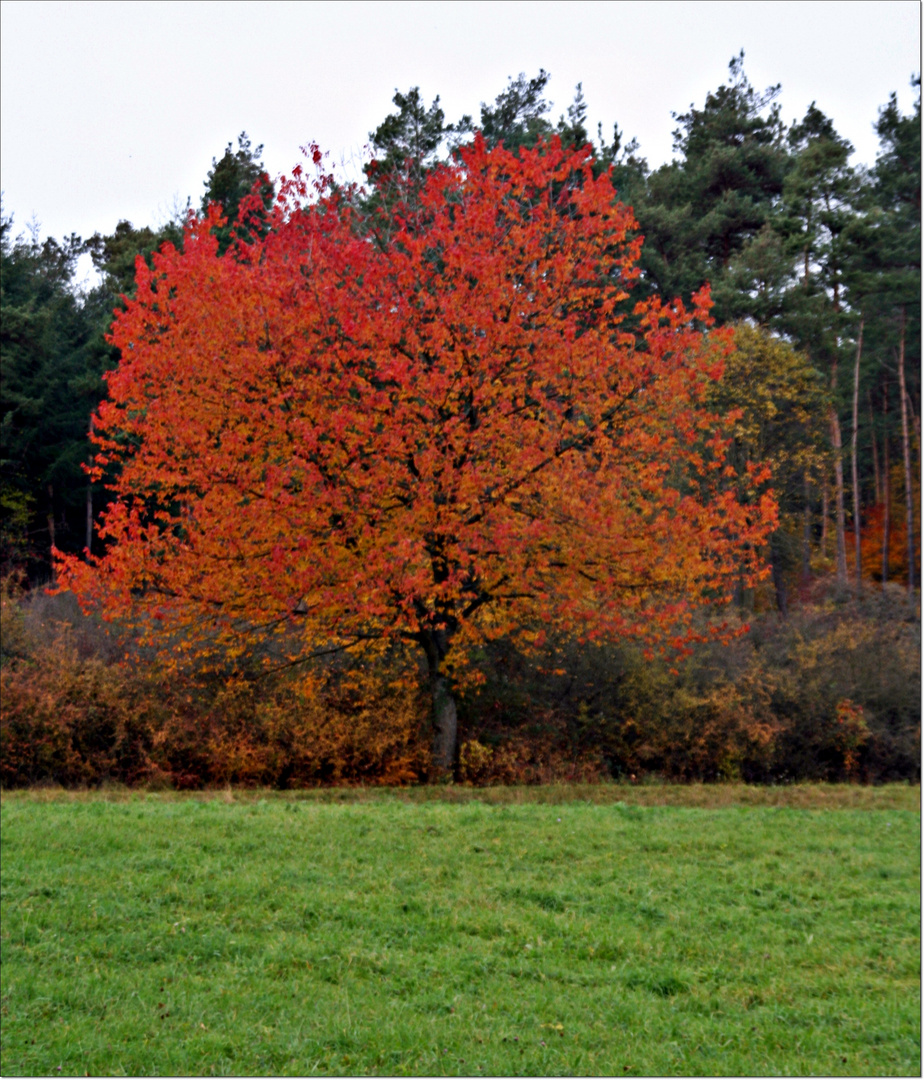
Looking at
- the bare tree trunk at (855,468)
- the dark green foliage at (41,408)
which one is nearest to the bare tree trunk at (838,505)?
the bare tree trunk at (855,468)

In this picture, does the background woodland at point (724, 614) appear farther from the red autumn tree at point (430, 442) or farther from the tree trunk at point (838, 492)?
the red autumn tree at point (430, 442)

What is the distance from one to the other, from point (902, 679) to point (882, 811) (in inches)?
263

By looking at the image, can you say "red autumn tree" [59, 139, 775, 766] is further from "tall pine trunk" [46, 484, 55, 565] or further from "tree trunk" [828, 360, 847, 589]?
"tall pine trunk" [46, 484, 55, 565]

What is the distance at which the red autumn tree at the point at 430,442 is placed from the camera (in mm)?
12055

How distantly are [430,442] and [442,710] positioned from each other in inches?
184

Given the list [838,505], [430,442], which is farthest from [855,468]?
[430,442]

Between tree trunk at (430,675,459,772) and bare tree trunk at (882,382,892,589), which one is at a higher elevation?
bare tree trunk at (882,382,892,589)

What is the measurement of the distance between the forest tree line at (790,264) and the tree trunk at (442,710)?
648 cm

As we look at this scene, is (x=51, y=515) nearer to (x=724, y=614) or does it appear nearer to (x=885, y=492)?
(x=724, y=614)

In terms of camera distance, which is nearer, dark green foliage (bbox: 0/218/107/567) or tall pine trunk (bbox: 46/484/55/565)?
dark green foliage (bbox: 0/218/107/567)

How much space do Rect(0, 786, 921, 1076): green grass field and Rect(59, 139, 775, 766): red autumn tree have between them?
330cm

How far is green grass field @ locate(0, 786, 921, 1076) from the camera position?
489 cm

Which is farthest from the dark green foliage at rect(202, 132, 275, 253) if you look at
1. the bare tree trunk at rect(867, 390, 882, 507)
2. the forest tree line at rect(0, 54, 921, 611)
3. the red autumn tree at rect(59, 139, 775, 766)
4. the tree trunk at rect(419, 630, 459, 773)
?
the bare tree trunk at rect(867, 390, 882, 507)

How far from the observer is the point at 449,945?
630 cm
